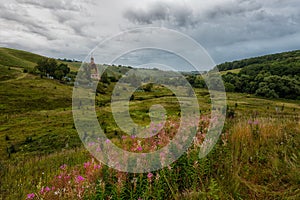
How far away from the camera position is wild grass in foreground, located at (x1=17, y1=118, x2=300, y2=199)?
3.67 m

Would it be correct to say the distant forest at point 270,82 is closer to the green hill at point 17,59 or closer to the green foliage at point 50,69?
the green foliage at point 50,69

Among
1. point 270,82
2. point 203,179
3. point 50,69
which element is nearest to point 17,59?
point 50,69

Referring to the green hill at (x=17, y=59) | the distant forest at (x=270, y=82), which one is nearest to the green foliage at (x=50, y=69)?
the green hill at (x=17, y=59)

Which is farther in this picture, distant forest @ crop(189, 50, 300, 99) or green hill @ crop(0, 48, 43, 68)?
green hill @ crop(0, 48, 43, 68)

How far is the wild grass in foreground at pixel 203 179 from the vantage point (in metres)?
3.67

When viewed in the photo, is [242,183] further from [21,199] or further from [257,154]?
[21,199]

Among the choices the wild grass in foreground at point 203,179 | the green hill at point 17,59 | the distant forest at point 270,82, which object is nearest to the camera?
the wild grass in foreground at point 203,179

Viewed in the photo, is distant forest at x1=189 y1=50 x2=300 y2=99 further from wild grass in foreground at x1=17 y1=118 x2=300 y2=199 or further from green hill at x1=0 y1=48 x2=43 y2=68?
green hill at x1=0 y1=48 x2=43 y2=68

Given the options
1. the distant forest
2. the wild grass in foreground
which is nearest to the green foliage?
the distant forest

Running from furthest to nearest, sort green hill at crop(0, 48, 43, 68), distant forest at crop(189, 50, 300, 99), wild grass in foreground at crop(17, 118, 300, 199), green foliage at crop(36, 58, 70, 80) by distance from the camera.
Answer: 1. green hill at crop(0, 48, 43, 68)
2. distant forest at crop(189, 50, 300, 99)
3. green foliage at crop(36, 58, 70, 80)
4. wild grass in foreground at crop(17, 118, 300, 199)

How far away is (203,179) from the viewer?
14.1 ft

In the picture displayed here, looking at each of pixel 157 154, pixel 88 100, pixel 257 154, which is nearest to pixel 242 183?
pixel 257 154

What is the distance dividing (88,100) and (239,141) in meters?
63.4

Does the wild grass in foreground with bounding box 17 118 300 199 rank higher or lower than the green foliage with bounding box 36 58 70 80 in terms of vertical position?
higher
